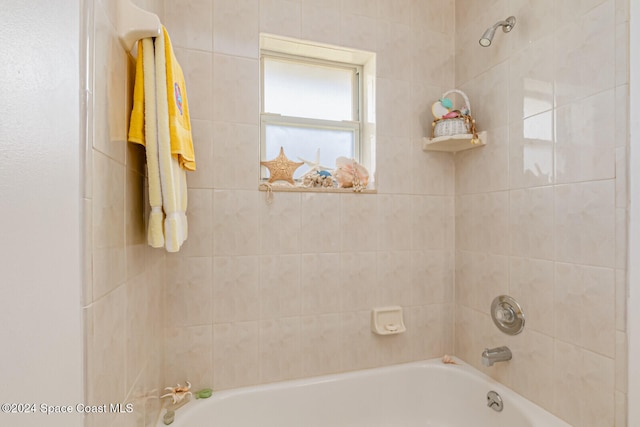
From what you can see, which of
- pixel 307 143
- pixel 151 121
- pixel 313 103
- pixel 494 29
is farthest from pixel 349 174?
pixel 151 121

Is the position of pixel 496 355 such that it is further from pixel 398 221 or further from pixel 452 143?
pixel 452 143

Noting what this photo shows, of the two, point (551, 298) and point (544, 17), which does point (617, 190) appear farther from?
point (544, 17)

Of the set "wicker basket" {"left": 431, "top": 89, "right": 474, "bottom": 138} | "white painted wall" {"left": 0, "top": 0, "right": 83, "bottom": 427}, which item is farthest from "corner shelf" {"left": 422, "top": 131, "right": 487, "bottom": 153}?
"white painted wall" {"left": 0, "top": 0, "right": 83, "bottom": 427}

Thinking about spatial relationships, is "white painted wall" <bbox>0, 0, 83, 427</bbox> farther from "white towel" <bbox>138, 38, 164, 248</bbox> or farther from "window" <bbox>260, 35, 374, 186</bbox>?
"window" <bbox>260, 35, 374, 186</bbox>

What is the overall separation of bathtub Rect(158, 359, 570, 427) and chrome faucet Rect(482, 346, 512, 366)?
147 mm

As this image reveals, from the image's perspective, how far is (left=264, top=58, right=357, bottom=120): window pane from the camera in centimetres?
175

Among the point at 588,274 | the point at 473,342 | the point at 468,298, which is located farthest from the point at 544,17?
the point at 473,342

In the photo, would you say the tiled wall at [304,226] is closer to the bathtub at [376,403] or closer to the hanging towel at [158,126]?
the bathtub at [376,403]

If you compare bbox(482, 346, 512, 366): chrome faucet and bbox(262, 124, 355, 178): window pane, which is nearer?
bbox(482, 346, 512, 366): chrome faucet

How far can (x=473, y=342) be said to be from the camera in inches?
65.4

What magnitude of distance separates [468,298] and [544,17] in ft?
4.34

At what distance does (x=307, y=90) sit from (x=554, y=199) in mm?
1310

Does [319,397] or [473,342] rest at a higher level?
[473,342]

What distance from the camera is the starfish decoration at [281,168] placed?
157 cm
